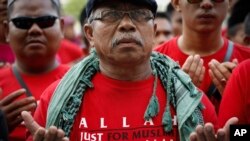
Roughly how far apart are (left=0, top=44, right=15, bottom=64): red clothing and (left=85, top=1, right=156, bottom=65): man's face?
9.68 feet

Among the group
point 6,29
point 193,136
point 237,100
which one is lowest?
point 193,136

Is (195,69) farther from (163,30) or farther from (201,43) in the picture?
(163,30)

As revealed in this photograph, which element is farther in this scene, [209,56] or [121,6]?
[209,56]

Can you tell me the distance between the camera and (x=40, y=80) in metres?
6.95

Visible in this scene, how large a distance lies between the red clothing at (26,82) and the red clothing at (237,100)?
186 cm

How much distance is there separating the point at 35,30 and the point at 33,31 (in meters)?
0.02

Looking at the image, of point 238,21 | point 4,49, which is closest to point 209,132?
point 4,49

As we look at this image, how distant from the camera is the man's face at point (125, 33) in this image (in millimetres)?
5109

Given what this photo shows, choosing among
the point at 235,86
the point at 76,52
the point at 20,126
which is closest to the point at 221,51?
the point at 235,86

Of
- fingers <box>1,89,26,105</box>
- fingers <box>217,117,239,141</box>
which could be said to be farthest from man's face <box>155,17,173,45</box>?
fingers <box>217,117,239,141</box>

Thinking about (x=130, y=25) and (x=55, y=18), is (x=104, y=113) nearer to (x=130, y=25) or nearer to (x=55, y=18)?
(x=130, y=25)

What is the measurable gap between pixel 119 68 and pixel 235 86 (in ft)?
2.53

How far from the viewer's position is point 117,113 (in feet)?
16.4

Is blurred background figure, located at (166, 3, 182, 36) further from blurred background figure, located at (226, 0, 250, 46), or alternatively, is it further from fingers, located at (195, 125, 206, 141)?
fingers, located at (195, 125, 206, 141)
